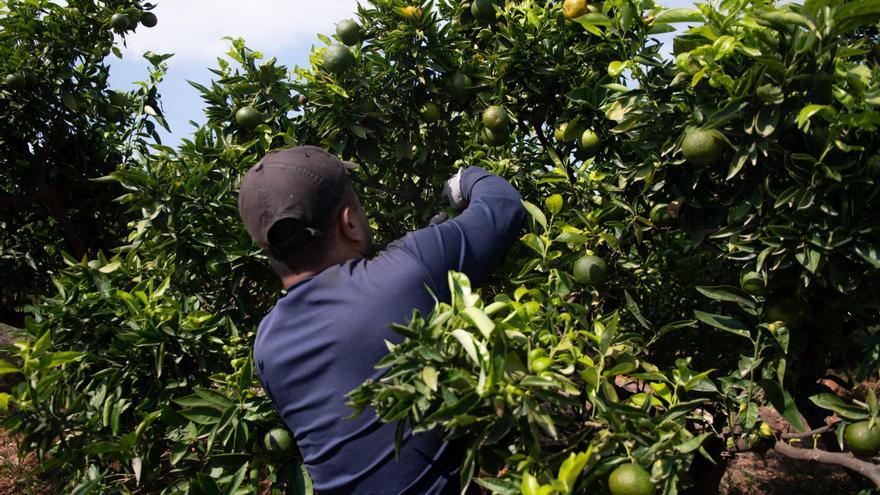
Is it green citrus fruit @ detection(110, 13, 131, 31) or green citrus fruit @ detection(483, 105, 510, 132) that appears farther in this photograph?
green citrus fruit @ detection(110, 13, 131, 31)

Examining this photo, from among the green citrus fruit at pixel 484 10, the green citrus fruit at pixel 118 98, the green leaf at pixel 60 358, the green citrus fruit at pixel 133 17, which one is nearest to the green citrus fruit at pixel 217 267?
the green leaf at pixel 60 358

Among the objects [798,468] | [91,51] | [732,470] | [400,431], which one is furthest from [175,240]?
[798,468]

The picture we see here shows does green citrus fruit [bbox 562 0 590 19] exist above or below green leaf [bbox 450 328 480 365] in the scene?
above

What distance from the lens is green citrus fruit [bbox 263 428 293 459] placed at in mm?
1934

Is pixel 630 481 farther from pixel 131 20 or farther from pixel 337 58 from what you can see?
pixel 131 20

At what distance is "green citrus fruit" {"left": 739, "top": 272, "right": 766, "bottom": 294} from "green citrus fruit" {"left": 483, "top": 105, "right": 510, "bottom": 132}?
961mm

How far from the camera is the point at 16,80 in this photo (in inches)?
154

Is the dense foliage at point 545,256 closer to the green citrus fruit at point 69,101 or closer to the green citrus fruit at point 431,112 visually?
the green citrus fruit at point 431,112

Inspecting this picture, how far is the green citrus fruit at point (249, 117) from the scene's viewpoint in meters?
2.49

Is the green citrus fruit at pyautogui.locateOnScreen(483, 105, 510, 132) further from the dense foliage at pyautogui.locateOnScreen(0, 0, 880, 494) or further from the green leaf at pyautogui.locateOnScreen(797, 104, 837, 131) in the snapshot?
the green leaf at pyautogui.locateOnScreen(797, 104, 837, 131)

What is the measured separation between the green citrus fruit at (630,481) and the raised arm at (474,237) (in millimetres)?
568

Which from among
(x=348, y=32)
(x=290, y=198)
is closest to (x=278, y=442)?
(x=290, y=198)

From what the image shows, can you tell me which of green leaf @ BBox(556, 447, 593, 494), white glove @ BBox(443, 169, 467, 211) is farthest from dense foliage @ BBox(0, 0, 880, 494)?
white glove @ BBox(443, 169, 467, 211)

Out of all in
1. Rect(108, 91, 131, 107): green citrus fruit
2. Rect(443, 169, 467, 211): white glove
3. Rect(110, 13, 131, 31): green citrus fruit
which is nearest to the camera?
Rect(443, 169, 467, 211): white glove
